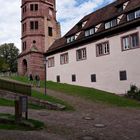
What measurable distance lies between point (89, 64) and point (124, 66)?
627cm

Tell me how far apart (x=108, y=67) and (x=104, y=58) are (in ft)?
4.63

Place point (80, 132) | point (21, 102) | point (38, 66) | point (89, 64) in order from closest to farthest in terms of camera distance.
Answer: point (80, 132)
point (21, 102)
point (89, 64)
point (38, 66)

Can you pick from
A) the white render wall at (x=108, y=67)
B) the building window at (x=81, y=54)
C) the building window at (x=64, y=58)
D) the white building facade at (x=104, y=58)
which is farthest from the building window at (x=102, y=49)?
the building window at (x=64, y=58)

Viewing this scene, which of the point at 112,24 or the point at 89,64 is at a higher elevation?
the point at 112,24

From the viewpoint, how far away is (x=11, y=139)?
387 inches

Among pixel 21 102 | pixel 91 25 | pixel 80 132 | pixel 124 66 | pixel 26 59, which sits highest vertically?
pixel 91 25

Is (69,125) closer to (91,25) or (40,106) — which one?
(40,106)

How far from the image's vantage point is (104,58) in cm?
3331

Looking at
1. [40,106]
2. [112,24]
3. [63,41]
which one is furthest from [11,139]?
[63,41]

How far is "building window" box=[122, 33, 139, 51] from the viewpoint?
29675 millimetres

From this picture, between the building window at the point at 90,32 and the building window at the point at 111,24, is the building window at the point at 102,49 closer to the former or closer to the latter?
the building window at the point at 111,24

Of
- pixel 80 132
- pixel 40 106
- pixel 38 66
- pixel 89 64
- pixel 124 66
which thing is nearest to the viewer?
pixel 80 132

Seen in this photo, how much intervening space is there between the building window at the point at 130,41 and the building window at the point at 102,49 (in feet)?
8.74

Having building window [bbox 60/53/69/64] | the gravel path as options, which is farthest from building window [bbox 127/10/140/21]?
the gravel path
